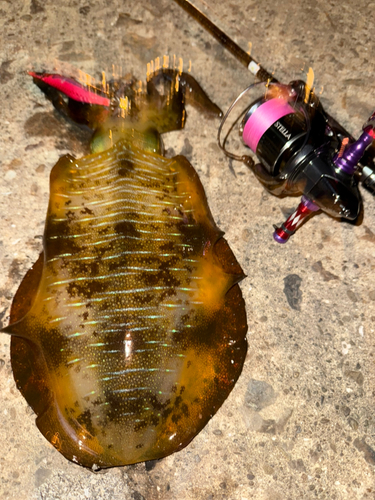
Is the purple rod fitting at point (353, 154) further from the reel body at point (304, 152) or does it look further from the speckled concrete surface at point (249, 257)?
the speckled concrete surface at point (249, 257)

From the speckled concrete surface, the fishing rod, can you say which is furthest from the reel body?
the speckled concrete surface

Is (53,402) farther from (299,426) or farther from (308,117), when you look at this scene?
(308,117)

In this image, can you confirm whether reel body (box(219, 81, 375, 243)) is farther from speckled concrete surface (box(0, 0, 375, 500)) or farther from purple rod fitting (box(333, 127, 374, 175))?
speckled concrete surface (box(0, 0, 375, 500))

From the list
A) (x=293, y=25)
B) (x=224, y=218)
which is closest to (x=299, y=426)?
(x=224, y=218)

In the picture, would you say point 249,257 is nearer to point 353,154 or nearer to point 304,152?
point 304,152

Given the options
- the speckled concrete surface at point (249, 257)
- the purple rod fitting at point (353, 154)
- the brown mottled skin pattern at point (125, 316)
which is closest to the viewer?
the brown mottled skin pattern at point (125, 316)

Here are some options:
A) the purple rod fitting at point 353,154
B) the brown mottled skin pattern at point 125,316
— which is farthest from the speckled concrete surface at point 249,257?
the purple rod fitting at point 353,154
